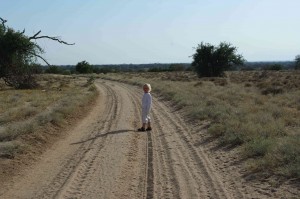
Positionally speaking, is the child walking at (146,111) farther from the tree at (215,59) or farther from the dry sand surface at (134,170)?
the tree at (215,59)

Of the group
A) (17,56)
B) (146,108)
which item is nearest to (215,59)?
(17,56)

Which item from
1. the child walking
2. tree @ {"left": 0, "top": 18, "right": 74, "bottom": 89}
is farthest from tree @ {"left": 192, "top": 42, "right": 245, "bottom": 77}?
the child walking

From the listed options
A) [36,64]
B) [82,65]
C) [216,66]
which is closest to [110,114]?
[36,64]

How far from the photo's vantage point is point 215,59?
66.8 meters

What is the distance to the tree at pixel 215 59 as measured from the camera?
66.6 m

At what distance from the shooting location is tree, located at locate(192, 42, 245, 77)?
66.6m

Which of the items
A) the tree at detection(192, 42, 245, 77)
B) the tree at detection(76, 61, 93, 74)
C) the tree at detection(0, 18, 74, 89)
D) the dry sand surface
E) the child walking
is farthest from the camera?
the tree at detection(76, 61, 93, 74)

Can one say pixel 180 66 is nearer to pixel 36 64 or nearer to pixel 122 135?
pixel 36 64

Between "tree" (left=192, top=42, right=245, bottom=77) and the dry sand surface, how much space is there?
173 ft

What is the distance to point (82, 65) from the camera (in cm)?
11931

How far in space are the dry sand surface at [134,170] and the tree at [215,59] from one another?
52.7 metres

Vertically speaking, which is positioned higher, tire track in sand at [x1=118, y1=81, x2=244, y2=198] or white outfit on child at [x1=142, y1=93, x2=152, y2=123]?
white outfit on child at [x1=142, y1=93, x2=152, y2=123]

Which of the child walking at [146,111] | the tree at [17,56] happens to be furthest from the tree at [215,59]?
the child walking at [146,111]

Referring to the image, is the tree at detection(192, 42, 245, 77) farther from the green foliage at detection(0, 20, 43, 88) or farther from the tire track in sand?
the tire track in sand
